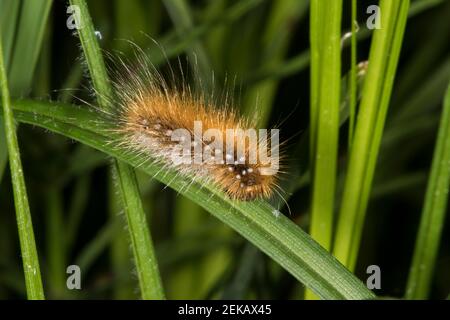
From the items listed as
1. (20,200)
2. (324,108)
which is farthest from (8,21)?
(324,108)

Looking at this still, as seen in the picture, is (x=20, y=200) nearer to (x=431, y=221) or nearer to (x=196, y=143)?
(x=196, y=143)

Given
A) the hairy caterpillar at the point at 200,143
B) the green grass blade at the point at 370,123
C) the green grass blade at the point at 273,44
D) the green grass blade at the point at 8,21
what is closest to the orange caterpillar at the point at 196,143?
the hairy caterpillar at the point at 200,143

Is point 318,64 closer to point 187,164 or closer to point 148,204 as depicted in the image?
point 187,164

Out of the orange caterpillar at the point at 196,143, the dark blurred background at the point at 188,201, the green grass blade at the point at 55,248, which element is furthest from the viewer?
the green grass blade at the point at 55,248

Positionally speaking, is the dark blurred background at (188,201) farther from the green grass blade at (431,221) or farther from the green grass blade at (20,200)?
the green grass blade at (20,200)

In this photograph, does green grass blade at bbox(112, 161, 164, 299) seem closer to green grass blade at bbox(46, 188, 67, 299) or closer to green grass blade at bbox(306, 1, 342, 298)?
green grass blade at bbox(306, 1, 342, 298)

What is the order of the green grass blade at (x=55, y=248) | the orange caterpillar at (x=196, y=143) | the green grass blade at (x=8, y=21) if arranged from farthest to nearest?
the green grass blade at (x=55, y=248)
the green grass blade at (x=8, y=21)
the orange caterpillar at (x=196, y=143)

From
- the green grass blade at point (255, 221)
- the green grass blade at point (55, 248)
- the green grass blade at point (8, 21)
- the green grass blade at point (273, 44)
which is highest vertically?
the green grass blade at point (273, 44)

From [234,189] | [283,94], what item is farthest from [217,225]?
[234,189]
